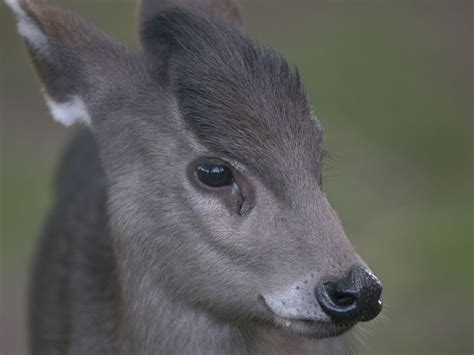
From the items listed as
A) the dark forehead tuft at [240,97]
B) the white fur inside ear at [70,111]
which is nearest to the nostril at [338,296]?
the dark forehead tuft at [240,97]

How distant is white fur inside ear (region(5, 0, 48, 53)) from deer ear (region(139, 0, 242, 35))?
1.77 feet

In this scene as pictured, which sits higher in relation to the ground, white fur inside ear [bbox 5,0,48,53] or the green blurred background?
white fur inside ear [bbox 5,0,48,53]

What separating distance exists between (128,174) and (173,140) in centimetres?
31

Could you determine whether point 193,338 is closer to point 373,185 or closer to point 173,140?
point 173,140

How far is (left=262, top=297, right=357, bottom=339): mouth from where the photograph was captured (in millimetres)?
4582

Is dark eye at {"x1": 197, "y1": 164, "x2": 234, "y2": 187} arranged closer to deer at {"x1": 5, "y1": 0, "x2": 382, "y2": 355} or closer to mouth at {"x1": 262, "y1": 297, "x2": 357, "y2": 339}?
deer at {"x1": 5, "y1": 0, "x2": 382, "y2": 355}

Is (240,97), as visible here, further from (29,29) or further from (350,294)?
(29,29)

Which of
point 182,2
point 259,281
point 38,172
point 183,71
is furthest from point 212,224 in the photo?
point 38,172

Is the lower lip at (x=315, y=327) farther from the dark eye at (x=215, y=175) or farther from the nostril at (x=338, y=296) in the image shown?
the dark eye at (x=215, y=175)

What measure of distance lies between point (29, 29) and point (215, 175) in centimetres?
137

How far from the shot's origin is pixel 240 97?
195 inches

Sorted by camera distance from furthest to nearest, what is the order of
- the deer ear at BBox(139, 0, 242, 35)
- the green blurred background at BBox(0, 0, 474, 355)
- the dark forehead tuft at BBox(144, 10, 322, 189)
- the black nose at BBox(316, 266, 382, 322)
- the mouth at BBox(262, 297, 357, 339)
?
the green blurred background at BBox(0, 0, 474, 355)
the deer ear at BBox(139, 0, 242, 35)
the dark forehead tuft at BBox(144, 10, 322, 189)
the mouth at BBox(262, 297, 357, 339)
the black nose at BBox(316, 266, 382, 322)

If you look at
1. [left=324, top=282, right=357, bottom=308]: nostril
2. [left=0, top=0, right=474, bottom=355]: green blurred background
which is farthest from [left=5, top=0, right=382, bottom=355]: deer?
[left=0, top=0, right=474, bottom=355]: green blurred background

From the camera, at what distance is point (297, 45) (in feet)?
47.0
